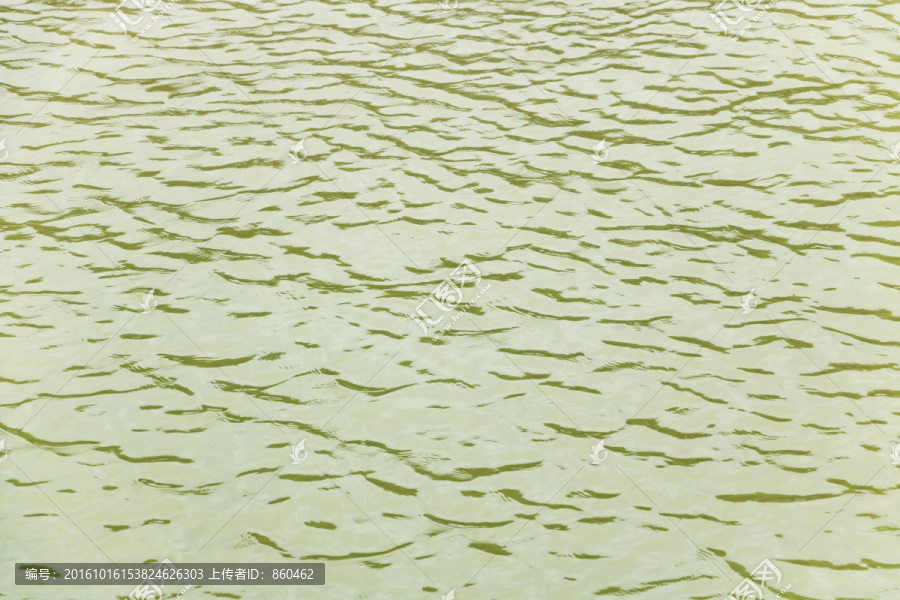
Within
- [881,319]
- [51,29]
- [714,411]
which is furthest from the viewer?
[51,29]

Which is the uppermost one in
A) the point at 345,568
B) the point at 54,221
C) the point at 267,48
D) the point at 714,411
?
the point at 267,48

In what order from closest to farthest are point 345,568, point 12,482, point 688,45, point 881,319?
point 345,568
point 12,482
point 881,319
point 688,45

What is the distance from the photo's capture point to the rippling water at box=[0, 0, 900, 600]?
5.40 meters

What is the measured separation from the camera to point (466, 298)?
6980 millimetres

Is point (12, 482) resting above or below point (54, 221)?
below

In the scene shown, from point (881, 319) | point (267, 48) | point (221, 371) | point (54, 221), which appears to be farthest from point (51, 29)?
point (881, 319)

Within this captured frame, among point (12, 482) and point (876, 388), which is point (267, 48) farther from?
point (876, 388)

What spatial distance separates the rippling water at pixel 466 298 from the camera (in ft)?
17.7

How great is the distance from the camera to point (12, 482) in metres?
5.70

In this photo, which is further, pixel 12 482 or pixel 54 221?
pixel 54 221

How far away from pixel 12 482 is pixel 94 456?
0.55m

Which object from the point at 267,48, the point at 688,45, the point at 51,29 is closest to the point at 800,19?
the point at 688,45

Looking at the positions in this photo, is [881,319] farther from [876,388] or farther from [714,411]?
[714,411]

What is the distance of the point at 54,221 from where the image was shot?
7.68 m
